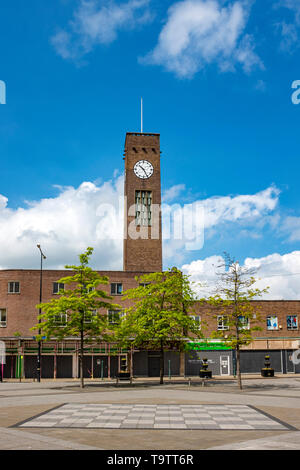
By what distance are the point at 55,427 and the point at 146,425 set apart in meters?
2.79

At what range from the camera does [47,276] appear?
55.4m

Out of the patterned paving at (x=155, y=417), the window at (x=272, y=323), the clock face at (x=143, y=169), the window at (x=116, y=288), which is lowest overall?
the patterned paving at (x=155, y=417)

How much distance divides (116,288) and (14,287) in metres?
11.2

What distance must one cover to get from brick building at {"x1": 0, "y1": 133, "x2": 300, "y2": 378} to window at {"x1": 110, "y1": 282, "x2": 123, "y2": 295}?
11 centimetres

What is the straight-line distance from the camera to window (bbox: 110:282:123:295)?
5675 cm

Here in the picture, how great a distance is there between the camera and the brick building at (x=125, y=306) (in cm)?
5266

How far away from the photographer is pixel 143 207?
67500 millimetres

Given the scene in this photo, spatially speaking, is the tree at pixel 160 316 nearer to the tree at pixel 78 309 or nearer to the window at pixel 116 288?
the tree at pixel 78 309

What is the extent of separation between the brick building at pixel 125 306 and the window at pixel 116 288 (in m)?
0.11

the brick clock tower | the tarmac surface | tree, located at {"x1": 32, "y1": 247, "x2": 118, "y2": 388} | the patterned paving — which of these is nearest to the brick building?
the brick clock tower

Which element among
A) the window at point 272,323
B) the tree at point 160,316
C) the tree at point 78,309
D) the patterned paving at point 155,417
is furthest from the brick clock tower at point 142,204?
the patterned paving at point 155,417

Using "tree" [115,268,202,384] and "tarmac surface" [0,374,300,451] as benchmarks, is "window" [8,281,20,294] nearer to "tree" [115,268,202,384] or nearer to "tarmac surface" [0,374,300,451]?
"tree" [115,268,202,384]
